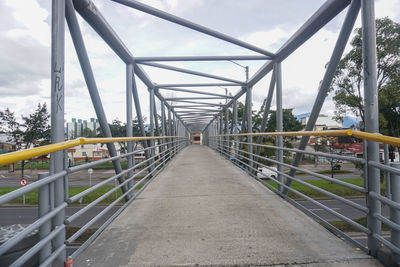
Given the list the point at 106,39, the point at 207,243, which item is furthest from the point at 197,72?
the point at 207,243

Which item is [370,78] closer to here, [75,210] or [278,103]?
[278,103]

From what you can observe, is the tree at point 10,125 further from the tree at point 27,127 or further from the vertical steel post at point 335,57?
the vertical steel post at point 335,57

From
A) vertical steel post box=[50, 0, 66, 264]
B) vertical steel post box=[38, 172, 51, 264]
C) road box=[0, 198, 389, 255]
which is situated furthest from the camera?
road box=[0, 198, 389, 255]

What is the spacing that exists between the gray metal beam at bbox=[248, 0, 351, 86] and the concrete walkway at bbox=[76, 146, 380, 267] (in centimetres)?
257

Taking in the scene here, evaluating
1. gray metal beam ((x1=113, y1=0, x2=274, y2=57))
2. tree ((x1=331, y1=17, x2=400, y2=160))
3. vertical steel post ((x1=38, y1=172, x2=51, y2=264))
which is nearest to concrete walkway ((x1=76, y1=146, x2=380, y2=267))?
vertical steel post ((x1=38, y1=172, x2=51, y2=264))

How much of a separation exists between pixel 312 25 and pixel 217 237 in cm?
325

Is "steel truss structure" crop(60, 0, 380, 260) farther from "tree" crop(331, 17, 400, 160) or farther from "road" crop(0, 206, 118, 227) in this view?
"road" crop(0, 206, 118, 227)

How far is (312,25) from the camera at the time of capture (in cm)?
383

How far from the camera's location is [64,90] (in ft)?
8.28

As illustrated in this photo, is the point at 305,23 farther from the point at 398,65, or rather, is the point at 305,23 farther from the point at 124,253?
the point at 398,65

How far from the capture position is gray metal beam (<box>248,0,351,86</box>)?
10.7 ft

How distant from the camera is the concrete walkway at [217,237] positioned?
202 centimetres

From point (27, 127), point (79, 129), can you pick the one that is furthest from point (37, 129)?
point (79, 129)

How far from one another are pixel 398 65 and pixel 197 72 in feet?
24.6
